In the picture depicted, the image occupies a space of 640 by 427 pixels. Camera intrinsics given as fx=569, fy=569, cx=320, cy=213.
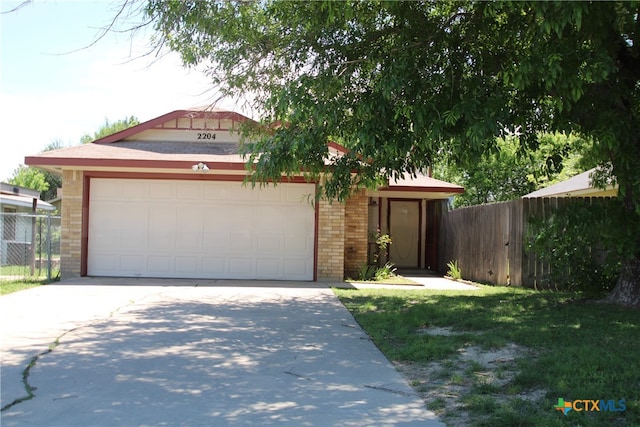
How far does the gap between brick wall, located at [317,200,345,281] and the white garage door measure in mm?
304

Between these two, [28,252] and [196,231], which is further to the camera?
[28,252]

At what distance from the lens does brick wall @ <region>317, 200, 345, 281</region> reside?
46.3 ft

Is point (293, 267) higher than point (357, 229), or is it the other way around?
point (357, 229)

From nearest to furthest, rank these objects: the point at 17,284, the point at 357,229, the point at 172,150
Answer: the point at 17,284
the point at 172,150
the point at 357,229

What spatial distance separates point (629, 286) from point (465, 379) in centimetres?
511

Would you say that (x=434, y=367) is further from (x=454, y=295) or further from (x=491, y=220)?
(x=491, y=220)

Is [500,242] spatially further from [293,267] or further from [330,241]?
[293,267]

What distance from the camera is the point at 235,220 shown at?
14.2 m

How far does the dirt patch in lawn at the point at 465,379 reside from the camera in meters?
4.84

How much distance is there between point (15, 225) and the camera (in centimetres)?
1917

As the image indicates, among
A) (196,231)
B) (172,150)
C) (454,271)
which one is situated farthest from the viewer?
(454,271)

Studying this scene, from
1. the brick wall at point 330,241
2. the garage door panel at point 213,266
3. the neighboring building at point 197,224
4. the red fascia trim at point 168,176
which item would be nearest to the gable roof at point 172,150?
the neighboring building at point 197,224

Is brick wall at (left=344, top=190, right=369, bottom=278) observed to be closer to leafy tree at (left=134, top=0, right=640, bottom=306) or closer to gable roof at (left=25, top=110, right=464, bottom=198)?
gable roof at (left=25, top=110, right=464, bottom=198)

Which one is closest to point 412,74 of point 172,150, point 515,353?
point 515,353
